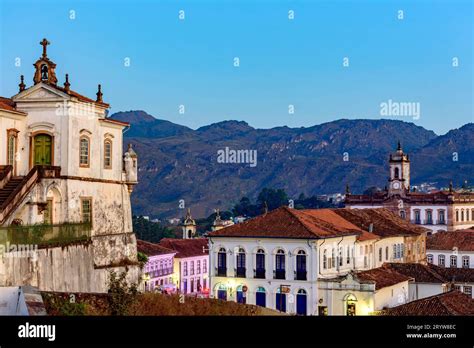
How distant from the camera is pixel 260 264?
44.7 metres

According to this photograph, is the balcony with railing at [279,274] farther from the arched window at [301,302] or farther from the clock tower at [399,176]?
the clock tower at [399,176]

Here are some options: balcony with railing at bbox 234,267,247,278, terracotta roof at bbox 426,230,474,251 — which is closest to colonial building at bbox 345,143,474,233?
terracotta roof at bbox 426,230,474,251

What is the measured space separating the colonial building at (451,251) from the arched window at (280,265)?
28708 millimetres

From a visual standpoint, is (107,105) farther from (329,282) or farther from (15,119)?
(329,282)

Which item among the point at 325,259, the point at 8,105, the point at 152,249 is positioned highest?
the point at 8,105

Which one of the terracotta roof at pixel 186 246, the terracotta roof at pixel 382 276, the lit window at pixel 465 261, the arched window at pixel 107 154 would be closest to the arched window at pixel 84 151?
the arched window at pixel 107 154

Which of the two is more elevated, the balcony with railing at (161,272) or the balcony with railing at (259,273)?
the balcony with railing at (259,273)

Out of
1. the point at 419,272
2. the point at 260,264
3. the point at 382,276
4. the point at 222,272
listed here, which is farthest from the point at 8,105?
the point at 419,272

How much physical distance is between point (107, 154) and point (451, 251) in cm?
4542

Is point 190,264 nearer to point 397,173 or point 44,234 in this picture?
point 397,173

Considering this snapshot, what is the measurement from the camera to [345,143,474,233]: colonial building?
283ft

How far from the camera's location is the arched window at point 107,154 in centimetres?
3065

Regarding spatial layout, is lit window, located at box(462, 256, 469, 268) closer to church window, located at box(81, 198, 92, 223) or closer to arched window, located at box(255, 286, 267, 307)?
arched window, located at box(255, 286, 267, 307)

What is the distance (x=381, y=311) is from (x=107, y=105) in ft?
59.7
